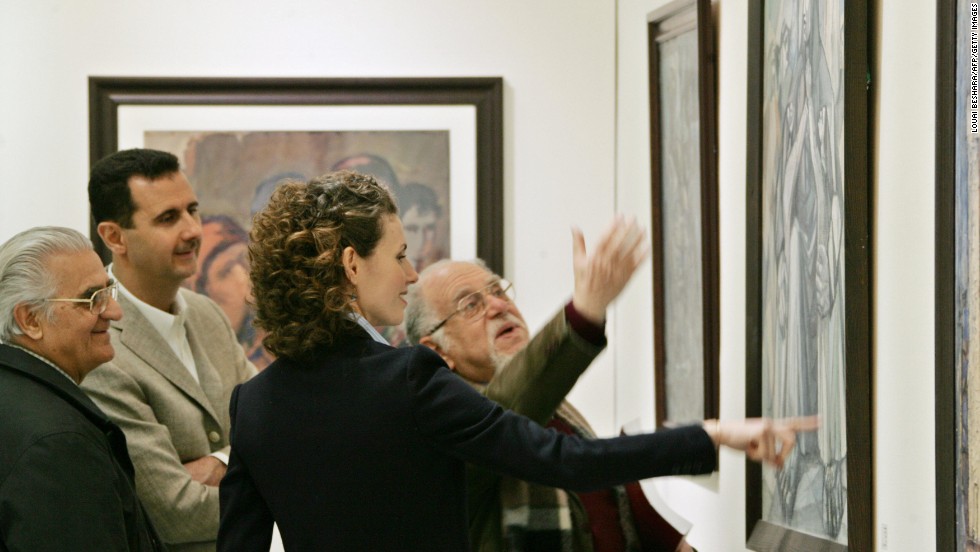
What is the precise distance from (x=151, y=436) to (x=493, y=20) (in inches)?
Answer: 90.0

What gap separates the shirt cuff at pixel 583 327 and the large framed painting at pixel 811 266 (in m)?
0.55

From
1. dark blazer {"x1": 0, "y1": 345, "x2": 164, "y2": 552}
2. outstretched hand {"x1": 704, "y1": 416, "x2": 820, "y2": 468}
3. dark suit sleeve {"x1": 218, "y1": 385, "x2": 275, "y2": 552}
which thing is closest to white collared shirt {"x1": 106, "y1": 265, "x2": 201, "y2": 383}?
dark blazer {"x1": 0, "y1": 345, "x2": 164, "y2": 552}

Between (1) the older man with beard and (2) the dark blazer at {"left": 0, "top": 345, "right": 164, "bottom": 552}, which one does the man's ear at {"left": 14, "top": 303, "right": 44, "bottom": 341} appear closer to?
(2) the dark blazer at {"left": 0, "top": 345, "right": 164, "bottom": 552}

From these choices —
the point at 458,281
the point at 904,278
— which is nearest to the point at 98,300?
the point at 458,281

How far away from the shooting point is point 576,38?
445cm

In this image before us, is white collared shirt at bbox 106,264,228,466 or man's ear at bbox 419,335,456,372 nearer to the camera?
man's ear at bbox 419,335,456,372

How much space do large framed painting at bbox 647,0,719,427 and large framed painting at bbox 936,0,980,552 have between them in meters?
1.28

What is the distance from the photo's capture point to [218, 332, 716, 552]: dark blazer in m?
1.84

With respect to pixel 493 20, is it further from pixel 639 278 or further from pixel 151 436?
pixel 151 436

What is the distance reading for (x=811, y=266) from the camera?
8.25 feet

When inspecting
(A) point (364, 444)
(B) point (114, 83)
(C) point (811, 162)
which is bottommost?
(A) point (364, 444)

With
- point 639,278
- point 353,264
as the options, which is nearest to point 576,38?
point 639,278

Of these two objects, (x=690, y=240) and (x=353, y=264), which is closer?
(x=353, y=264)

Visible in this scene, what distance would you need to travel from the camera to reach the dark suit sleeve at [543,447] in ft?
6.01
